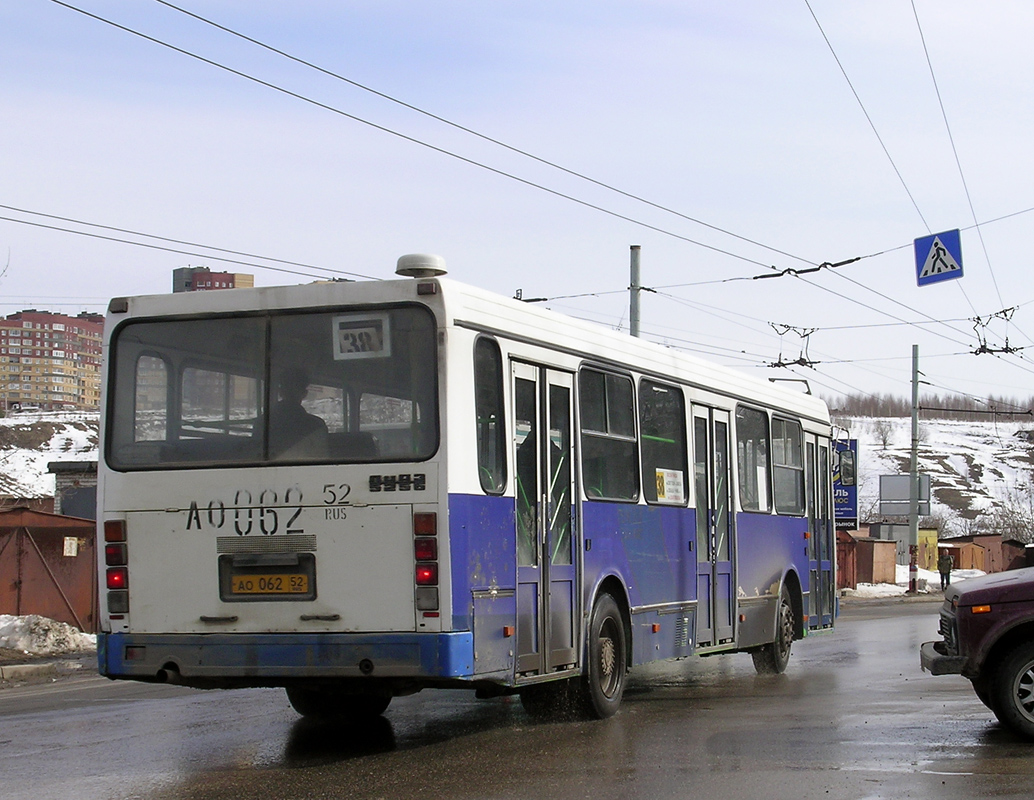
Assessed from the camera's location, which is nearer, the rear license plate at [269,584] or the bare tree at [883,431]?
the rear license plate at [269,584]

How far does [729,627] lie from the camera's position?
1324 cm

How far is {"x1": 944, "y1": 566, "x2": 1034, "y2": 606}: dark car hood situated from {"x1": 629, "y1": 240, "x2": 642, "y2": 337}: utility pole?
15.8 m

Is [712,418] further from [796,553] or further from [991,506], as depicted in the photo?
[991,506]

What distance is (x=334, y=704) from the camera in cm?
1042

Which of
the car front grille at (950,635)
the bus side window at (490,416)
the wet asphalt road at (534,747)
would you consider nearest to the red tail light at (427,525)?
the bus side window at (490,416)

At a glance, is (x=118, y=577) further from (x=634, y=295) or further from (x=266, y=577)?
(x=634, y=295)

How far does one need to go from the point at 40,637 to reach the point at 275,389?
40.8 ft

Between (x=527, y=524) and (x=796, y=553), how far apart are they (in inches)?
281

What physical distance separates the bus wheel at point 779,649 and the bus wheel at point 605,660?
4.36 meters

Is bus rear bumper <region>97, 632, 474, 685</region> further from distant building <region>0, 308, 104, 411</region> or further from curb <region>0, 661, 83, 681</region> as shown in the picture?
distant building <region>0, 308, 104, 411</region>

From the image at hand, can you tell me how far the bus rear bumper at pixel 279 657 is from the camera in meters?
8.07

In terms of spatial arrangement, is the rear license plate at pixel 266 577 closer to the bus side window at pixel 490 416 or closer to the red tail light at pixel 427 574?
the red tail light at pixel 427 574

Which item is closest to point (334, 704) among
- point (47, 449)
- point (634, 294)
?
point (634, 294)

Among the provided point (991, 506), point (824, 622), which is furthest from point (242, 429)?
point (991, 506)
